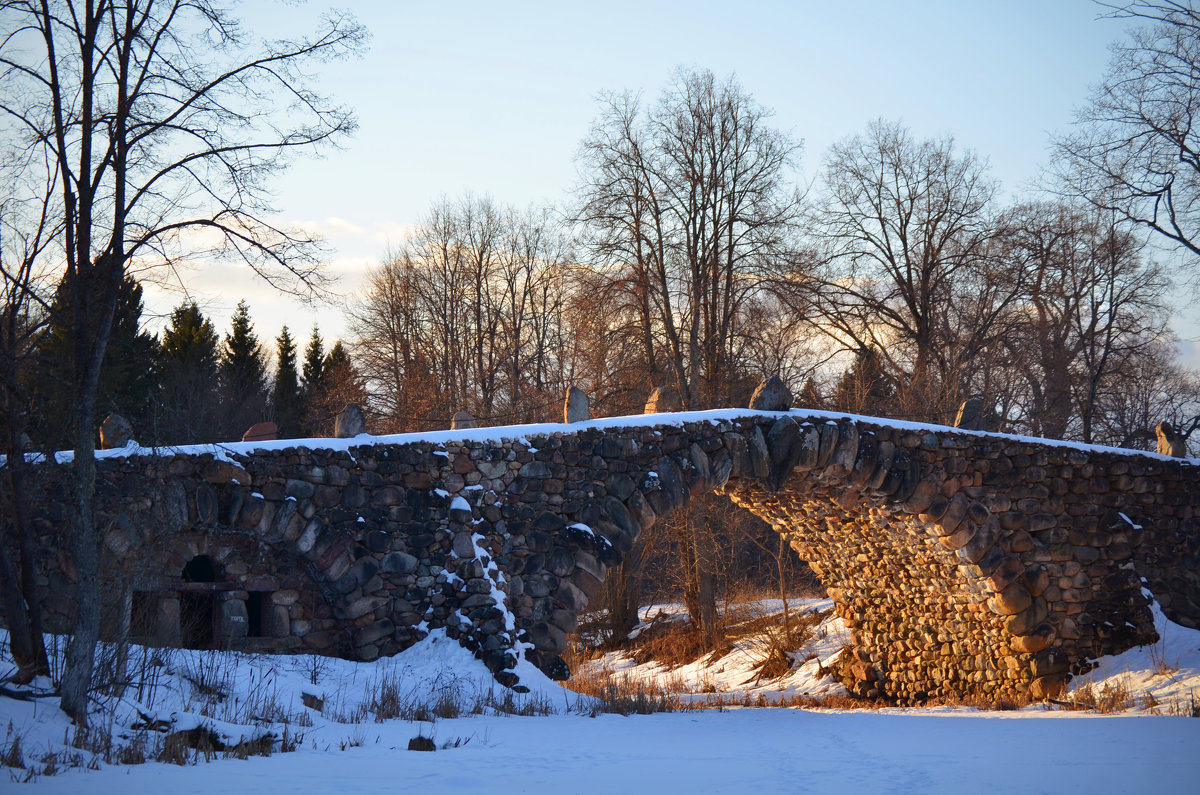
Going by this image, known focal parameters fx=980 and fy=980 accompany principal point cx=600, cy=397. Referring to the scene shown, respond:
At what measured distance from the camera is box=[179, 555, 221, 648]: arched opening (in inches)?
337

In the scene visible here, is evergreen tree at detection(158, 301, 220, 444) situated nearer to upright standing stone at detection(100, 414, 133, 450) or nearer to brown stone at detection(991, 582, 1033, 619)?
upright standing stone at detection(100, 414, 133, 450)

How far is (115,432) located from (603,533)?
4.66m

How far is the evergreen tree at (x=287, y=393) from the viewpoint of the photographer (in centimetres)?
2809

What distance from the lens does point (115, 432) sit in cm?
900

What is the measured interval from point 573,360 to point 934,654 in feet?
34.1

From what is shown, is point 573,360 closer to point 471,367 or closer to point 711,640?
point 471,367

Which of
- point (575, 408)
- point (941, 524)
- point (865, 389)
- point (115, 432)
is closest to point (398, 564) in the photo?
point (575, 408)

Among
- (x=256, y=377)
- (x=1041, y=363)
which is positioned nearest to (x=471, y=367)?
(x=256, y=377)

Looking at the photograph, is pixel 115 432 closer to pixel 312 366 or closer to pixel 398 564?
pixel 398 564

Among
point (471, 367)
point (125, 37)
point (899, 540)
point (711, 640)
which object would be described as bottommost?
point (711, 640)

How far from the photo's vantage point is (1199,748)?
19.8ft

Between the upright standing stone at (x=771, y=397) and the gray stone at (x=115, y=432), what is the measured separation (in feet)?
20.4

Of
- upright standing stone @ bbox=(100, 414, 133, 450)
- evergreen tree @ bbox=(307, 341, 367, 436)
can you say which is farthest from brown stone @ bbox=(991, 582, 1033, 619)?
evergreen tree @ bbox=(307, 341, 367, 436)

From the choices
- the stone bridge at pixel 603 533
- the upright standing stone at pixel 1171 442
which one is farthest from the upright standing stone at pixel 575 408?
the upright standing stone at pixel 1171 442
